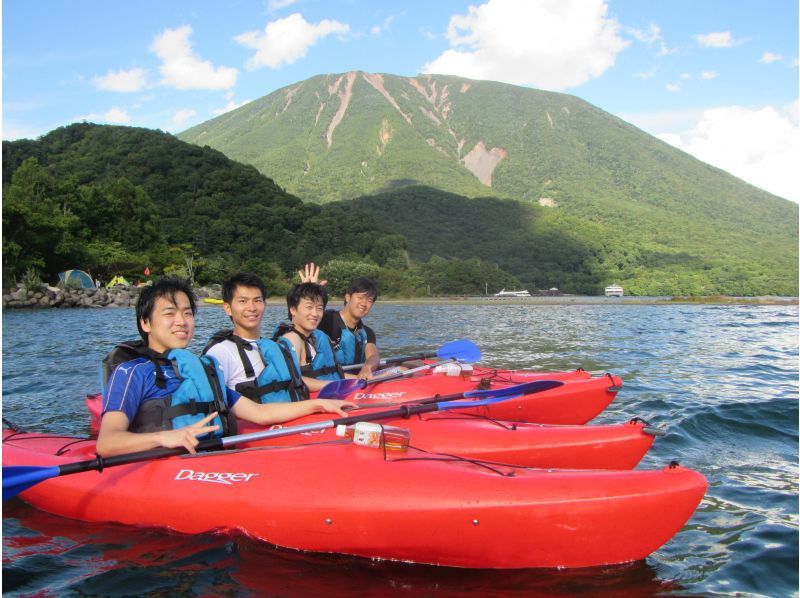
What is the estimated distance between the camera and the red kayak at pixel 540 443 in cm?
471

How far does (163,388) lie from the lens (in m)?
4.12

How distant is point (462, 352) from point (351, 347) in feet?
4.84

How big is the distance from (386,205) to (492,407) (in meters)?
104

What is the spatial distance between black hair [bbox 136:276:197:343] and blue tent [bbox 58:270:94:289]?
43614mm

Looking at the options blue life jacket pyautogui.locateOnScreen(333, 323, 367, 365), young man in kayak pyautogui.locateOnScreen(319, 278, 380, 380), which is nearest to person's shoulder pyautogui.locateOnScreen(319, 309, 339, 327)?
young man in kayak pyautogui.locateOnScreen(319, 278, 380, 380)

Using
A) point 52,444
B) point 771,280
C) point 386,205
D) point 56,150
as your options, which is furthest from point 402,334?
point 386,205

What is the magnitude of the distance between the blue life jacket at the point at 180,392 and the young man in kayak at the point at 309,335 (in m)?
1.36

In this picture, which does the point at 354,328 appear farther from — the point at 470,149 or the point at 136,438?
the point at 470,149

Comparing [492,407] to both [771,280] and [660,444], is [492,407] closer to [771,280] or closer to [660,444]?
[660,444]

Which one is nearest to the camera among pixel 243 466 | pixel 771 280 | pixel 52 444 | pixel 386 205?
pixel 243 466

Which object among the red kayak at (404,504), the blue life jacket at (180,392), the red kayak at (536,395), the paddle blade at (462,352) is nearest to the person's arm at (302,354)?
the red kayak at (536,395)

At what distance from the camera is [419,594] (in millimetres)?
3348

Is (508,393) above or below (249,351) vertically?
below

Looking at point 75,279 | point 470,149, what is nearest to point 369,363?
point 75,279
